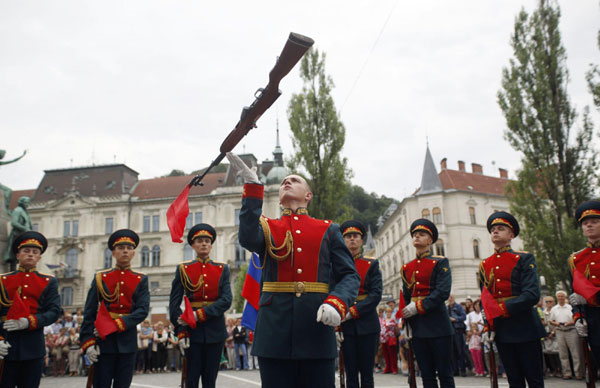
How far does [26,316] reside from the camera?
587cm

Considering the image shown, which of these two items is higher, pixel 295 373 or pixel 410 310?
pixel 410 310

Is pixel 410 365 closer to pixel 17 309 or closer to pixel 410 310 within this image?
pixel 410 310

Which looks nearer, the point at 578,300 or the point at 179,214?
the point at 578,300

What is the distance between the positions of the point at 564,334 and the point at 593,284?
7115 millimetres

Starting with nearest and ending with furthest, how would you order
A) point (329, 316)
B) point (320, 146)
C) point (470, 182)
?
1. point (329, 316)
2. point (320, 146)
3. point (470, 182)

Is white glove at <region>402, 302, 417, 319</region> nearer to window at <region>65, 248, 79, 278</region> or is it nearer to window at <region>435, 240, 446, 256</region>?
window at <region>435, 240, 446, 256</region>

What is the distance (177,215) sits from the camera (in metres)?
6.66

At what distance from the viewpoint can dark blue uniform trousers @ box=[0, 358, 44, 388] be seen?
226 inches

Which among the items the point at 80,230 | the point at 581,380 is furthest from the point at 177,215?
the point at 80,230

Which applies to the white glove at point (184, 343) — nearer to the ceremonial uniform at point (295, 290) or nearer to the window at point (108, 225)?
the ceremonial uniform at point (295, 290)

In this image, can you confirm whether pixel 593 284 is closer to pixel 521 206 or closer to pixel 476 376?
pixel 476 376

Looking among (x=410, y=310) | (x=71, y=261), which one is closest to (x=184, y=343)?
(x=410, y=310)

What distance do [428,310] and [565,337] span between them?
7.41m

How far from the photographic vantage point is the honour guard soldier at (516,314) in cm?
552
